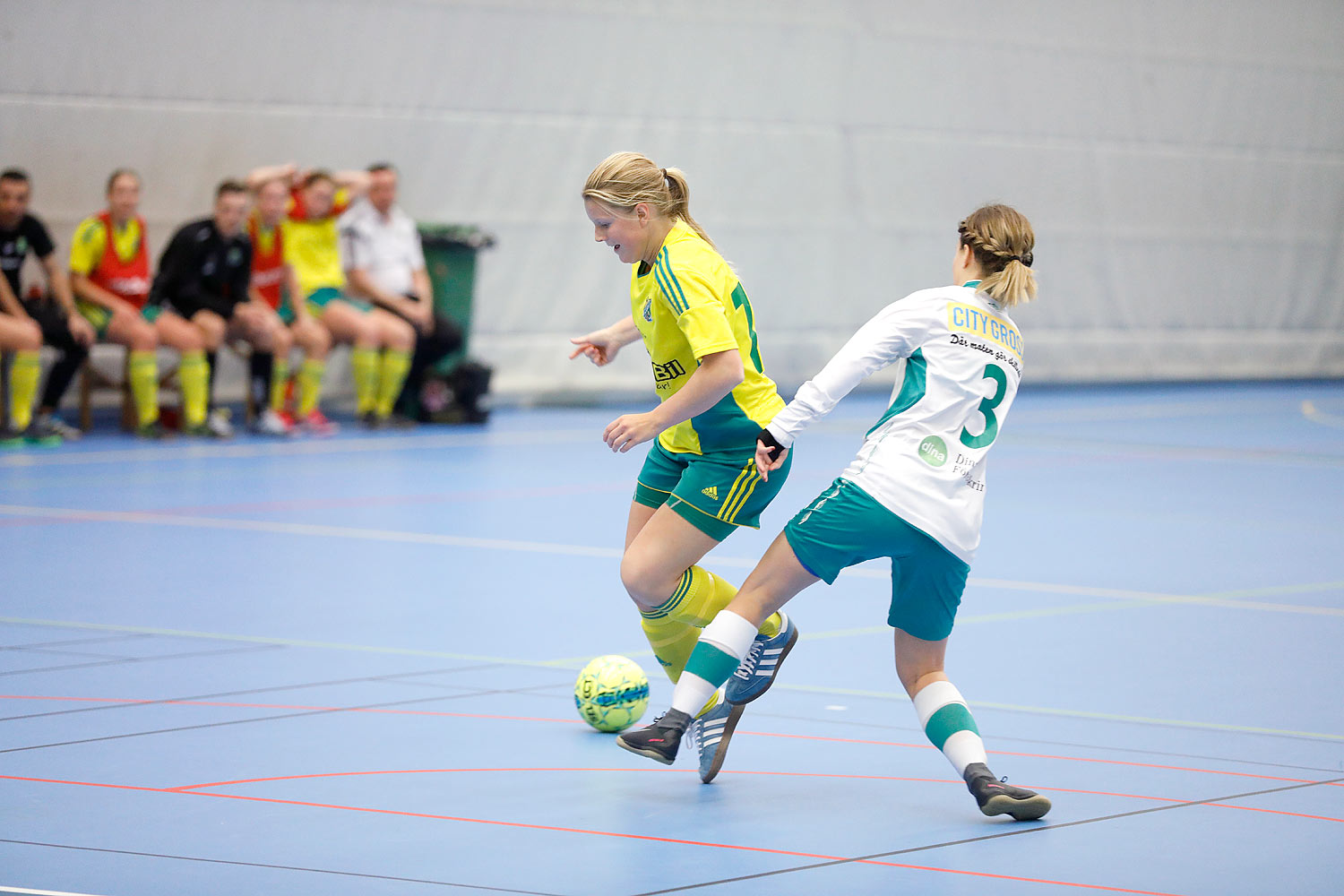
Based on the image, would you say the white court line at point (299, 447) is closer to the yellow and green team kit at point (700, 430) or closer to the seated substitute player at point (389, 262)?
the seated substitute player at point (389, 262)

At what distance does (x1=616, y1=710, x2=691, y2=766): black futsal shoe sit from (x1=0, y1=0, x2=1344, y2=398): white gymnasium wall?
10.5 metres

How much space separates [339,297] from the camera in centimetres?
1373

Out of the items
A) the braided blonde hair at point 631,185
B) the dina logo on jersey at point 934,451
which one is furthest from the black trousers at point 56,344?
the dina logo on jersey at point 934,451

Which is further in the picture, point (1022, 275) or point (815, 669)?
point (815, 669)

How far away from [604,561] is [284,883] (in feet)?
15.1

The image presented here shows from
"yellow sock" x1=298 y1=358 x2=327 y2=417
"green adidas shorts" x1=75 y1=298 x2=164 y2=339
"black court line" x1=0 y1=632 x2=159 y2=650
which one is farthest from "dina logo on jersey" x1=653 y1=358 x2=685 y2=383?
"yellow sock" x1=298 y1=358 x2=327 y2=417

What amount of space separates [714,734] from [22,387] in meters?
8.68

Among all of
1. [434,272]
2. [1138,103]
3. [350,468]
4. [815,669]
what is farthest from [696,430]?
[1138,103]

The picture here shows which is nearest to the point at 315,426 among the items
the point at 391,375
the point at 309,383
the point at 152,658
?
the point at 309,383

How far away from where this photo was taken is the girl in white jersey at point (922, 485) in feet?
13.8

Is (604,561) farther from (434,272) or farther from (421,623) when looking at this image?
(434,272)

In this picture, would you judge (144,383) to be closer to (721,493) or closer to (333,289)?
(333,289)

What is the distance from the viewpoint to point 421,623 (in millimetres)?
6562

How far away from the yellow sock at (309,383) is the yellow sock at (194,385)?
834 mm
